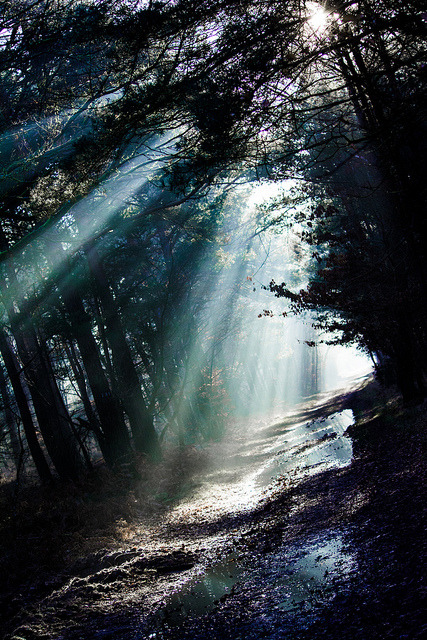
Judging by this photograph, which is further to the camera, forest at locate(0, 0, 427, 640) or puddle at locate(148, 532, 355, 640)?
forest at locate(0, 0, 427, 640)

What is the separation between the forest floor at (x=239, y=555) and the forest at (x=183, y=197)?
0.08 meters

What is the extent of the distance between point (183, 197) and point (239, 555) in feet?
39.1

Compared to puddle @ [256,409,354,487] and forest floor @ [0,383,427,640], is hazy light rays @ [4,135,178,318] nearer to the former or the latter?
forest floor @ [0,383,427,640]

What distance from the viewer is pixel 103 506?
34.4 feet

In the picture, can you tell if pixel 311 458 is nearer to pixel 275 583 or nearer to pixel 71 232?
pixel 275 583

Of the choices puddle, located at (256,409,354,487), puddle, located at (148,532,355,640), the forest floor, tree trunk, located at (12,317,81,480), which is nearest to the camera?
the forest floor

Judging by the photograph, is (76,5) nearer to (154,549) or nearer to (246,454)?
(154,549)

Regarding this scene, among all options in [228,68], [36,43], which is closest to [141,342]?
[36,43]

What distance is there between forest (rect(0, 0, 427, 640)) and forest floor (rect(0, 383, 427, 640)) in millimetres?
78

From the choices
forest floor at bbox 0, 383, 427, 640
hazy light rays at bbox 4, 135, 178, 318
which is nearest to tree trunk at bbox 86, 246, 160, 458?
hazy light rays at bbox 4, 135, 178, 318

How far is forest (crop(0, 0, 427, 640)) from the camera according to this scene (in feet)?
16.5

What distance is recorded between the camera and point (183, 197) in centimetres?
1523

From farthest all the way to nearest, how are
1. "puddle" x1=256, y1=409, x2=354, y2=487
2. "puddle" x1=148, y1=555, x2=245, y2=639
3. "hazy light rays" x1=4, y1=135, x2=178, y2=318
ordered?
"hazy light rays" x1=4, y1=135, x2=178, y2=318
"puddle" x1=256, y1=409, x2=354, y2=487
"puddle" x1=148, y1=555, x2=245, y2=639

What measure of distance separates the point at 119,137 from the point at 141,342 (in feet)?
44.4
